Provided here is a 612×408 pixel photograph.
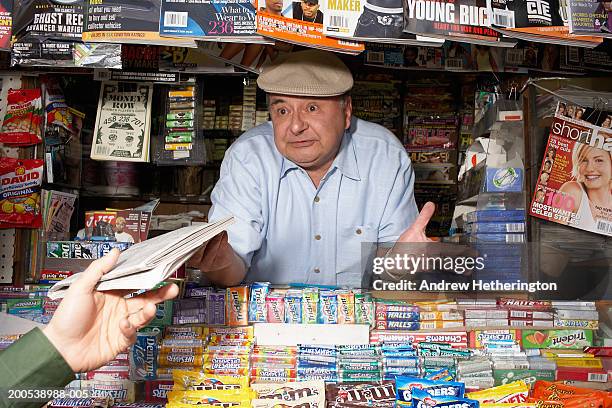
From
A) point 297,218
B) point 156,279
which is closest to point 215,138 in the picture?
point 297,218

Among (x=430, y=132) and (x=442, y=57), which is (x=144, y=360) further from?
(x=430, y=132)

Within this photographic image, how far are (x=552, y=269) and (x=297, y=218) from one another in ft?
3.70

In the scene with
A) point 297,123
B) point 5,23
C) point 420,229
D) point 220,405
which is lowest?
point 220,405

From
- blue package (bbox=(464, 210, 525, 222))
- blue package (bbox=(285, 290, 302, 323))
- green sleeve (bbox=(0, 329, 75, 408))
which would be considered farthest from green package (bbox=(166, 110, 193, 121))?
green sleeve (bbox=(0, 329, 75, 408))

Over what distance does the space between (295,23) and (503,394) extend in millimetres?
1415

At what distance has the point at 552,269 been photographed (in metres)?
2.33

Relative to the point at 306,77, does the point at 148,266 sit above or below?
below

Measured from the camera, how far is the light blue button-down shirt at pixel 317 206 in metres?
2.97

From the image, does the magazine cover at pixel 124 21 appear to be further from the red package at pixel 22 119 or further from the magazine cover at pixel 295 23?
the red package at pixel 22 119

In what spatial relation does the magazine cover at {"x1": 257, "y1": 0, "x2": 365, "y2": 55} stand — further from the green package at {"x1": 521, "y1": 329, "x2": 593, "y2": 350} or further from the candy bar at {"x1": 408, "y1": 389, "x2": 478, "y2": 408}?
the candy bar at {"x1": 408, "y1": 389, "x2": 478, "y2": 408}

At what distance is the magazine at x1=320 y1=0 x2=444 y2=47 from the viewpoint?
2.49 m

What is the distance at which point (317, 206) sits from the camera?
3.07 meters

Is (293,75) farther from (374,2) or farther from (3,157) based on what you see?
(3,157)

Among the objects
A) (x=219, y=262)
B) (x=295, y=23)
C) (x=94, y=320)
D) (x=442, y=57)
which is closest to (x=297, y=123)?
(x=295, y=23)
